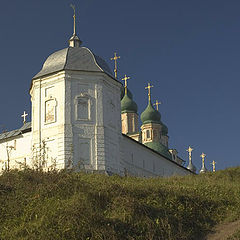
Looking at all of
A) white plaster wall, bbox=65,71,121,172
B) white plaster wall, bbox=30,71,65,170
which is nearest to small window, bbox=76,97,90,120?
white plaster wall, bbox=65,71,121,172

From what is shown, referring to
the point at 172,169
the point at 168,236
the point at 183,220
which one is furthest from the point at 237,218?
the point at 172,169

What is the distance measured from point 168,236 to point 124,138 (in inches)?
749

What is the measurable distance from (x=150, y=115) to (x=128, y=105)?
7.39 ft

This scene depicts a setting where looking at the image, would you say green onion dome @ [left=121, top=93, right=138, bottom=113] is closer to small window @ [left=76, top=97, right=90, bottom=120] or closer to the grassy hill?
small window @ [left=76, top=97, right=90, bottom=120]

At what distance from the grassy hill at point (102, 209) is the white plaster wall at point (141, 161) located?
1342 cm

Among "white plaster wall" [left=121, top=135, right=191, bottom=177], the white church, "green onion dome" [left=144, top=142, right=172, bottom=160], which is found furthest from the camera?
"green onion dome" [left=144, top=142, right=172, bottom=160]

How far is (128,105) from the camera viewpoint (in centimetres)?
4531

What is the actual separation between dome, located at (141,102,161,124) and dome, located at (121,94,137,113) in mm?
1185

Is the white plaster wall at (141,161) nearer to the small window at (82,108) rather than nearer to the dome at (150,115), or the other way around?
the small window at (82,108)

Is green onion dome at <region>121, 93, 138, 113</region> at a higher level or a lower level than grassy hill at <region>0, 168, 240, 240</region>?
higher

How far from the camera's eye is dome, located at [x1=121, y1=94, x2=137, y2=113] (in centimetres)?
4517

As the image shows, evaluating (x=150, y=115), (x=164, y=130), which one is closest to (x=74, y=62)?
(x=150, y=115)


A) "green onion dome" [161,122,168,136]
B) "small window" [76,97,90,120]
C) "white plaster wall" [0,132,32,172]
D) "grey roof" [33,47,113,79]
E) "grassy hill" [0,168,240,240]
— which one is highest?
"green onion dome" [161,122,168,136]

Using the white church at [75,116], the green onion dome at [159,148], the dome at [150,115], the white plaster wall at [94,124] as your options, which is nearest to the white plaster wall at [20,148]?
the white church at [75,116]
